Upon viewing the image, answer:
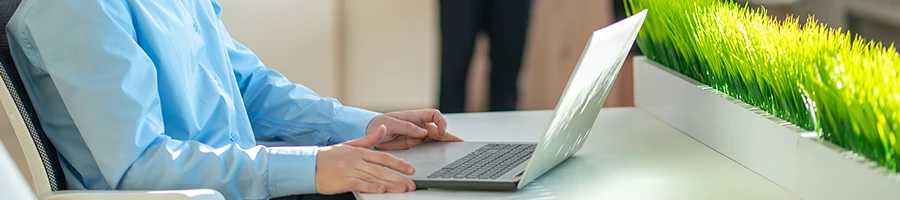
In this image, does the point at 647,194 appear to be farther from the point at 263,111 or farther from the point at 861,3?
the point at 861,3

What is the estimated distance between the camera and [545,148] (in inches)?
39.3

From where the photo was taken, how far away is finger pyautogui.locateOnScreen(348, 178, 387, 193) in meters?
1.02

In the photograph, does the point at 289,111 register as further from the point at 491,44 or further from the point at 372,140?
the point at 491,44

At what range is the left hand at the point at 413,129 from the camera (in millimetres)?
1293

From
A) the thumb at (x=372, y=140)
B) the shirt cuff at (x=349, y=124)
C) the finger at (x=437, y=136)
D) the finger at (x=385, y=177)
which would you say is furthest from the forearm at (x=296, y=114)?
the finger at (x=385, y=177)

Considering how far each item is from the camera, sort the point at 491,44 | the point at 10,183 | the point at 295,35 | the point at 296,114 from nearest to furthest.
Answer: the point at 10,183
the point at 296,114
the point at 491,44
the point at 295,35

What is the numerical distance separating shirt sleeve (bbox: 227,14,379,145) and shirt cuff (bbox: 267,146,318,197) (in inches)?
11.3

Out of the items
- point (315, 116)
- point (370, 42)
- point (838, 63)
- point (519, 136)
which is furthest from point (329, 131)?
point (370, 42)

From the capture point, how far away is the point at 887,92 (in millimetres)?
830

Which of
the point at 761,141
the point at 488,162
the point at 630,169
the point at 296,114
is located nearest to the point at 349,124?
the point at 296,114

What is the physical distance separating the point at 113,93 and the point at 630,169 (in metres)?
0.57

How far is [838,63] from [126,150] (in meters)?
0.70

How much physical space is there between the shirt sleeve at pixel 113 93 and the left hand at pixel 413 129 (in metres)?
0.28

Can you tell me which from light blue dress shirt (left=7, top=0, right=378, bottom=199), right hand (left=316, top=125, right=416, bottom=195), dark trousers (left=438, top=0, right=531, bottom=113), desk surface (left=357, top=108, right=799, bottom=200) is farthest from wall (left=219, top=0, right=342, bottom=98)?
right hand (left=316, top=125, right=416, bottom=195)
